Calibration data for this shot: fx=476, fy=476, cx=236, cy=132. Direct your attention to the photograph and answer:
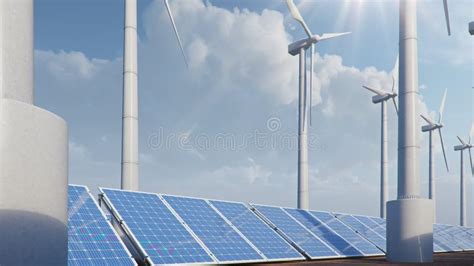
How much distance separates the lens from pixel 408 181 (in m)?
24.4

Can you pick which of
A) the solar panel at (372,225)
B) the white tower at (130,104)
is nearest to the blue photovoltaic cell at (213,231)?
the white tower at (130,104)

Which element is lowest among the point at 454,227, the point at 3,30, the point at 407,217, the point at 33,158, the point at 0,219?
the point at 454,227

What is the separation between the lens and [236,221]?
23.0 m

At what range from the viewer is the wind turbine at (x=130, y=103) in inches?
978

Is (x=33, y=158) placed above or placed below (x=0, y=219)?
above

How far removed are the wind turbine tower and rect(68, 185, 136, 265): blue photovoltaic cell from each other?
1425 cm

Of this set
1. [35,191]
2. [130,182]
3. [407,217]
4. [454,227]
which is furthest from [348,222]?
[35,191]

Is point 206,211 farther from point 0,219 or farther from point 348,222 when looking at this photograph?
point 0,219

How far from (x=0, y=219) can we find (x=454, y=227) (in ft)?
171

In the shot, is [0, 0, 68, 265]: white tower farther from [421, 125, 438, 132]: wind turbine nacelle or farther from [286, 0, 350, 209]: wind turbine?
[421, 125, 438, 132]: wind turbine nacelle

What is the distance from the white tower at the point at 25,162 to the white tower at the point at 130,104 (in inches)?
779

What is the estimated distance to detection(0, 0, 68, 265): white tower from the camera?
4.55 m

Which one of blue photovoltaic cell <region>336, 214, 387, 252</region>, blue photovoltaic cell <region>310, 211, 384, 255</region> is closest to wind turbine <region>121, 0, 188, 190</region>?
blue photovoltaic cell <region>310, 211, 384, 255</region>

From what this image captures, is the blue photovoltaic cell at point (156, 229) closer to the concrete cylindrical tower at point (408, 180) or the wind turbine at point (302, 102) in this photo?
the concrete cylindrical tower at point (408, 180)
